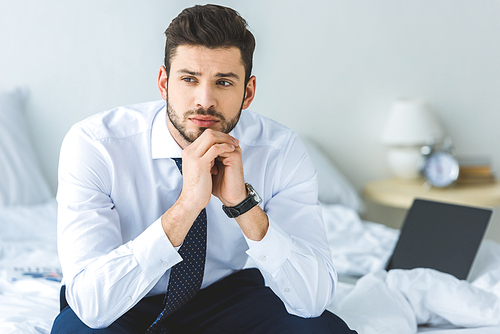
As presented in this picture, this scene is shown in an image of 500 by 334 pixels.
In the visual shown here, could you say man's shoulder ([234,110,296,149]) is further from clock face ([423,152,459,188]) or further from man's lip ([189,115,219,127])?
clock face ([423,152,459,188])

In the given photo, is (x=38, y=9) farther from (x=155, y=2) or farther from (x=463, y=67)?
(x=463, y=67)

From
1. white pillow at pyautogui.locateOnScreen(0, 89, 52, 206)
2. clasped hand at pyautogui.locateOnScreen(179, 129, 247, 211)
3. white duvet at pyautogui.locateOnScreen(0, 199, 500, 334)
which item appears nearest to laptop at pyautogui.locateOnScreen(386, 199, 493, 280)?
white duvet at pyautogui.locateOnScreen(0, 199, 500, 334)

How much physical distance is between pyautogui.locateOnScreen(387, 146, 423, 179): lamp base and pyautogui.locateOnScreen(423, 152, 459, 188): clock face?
72 mm

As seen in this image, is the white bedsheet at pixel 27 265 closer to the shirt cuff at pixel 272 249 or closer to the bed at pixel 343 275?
the bed at pixel 343 275

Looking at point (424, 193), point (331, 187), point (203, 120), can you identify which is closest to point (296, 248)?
point (203, 120)

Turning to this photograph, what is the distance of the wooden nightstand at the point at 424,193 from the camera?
2.32 m

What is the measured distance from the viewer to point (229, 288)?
1170mm

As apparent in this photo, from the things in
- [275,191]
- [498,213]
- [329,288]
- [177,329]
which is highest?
[275,191]

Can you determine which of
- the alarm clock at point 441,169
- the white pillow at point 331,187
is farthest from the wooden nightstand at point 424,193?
the white pillow at point 331,187

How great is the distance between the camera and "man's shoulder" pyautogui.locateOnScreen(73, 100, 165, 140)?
3.64 ft

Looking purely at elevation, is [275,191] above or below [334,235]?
above

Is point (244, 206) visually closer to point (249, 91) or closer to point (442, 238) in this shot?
point (249, 91)

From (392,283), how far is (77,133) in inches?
32.8

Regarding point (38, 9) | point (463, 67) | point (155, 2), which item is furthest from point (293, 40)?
point (38, 9)
